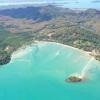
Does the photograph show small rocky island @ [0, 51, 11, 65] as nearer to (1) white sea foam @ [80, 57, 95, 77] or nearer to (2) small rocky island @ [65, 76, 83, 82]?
(1) white sea foam @ [80, 57, 95, 77]

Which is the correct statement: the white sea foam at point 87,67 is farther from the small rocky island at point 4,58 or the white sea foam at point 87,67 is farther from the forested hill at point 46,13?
the forested hill at point 46,13

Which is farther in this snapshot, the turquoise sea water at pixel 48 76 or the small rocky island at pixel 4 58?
the small rocky island at pixel 4 58

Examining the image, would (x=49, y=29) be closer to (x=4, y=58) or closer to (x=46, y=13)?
(x=4, y=58)

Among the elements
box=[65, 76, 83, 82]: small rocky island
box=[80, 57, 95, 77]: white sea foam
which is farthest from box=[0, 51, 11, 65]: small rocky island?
box=[65, 76, 83, 82]: small rocky island

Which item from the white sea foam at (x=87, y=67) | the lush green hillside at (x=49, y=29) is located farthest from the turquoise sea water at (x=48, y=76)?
the lush green hillside at (x=49, y=29)

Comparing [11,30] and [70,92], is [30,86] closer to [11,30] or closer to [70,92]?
[70,92]
